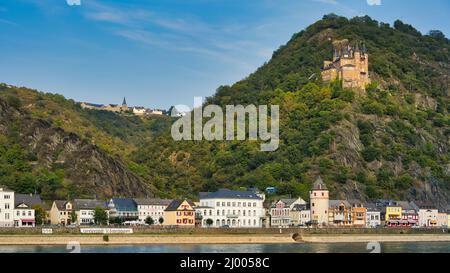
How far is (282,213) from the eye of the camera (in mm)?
90125

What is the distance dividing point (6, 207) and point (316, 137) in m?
51.8

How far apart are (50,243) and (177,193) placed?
4422cm

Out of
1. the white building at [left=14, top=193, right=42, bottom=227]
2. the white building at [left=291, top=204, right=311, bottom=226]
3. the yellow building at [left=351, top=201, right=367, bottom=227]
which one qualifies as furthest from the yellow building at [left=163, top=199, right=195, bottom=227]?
the yellow building at [left=351, top=201, right=367, bottom=227]

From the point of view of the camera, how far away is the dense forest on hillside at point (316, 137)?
10388cm

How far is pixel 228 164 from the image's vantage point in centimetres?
11569

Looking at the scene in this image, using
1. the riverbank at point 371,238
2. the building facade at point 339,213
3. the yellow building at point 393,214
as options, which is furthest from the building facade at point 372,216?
the riverbank at point 371,238

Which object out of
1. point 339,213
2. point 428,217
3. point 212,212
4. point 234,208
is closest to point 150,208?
point 212,212

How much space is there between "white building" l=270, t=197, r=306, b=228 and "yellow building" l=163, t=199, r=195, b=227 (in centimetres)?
1021

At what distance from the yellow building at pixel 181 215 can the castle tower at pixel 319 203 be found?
1293 cm

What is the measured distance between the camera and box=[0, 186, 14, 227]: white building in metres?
77.2

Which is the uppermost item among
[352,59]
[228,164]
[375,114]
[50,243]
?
[352,59]

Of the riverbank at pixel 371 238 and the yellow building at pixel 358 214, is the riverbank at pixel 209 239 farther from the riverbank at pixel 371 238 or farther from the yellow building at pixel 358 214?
the yellow building at pixel 358 214
